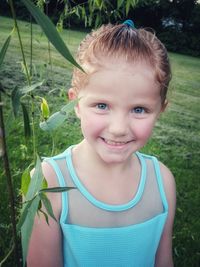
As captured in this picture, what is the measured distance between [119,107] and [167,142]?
3.25 meters

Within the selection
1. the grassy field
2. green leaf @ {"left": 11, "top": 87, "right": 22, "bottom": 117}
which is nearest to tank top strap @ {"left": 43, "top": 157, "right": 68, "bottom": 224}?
the grassy field

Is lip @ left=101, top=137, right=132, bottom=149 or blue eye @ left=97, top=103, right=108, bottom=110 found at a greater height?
blue eye @ left=97, top=103, right=108, bottom=110

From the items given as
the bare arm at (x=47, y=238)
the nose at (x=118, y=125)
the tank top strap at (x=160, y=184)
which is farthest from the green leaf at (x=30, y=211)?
the tank top strap at (x=160, y=184)

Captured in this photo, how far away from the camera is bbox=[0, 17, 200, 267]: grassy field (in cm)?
238

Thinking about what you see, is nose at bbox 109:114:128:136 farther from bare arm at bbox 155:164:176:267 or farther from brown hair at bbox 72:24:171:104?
bare arm at bbox 155:164:176:267

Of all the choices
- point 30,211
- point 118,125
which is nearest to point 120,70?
point 118,125

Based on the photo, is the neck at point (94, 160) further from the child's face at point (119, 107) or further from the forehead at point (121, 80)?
the forehead at point (121, 80)

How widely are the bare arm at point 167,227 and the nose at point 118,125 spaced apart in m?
0.47

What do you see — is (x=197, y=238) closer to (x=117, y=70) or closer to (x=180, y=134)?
(x=117, y=70)

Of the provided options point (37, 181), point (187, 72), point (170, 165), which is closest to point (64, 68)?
point (170, 165)

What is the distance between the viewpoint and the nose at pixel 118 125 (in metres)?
1.24

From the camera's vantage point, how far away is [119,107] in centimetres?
125

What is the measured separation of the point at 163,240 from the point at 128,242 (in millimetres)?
176

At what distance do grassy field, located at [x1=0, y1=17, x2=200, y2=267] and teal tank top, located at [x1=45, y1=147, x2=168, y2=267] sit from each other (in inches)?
9.3
